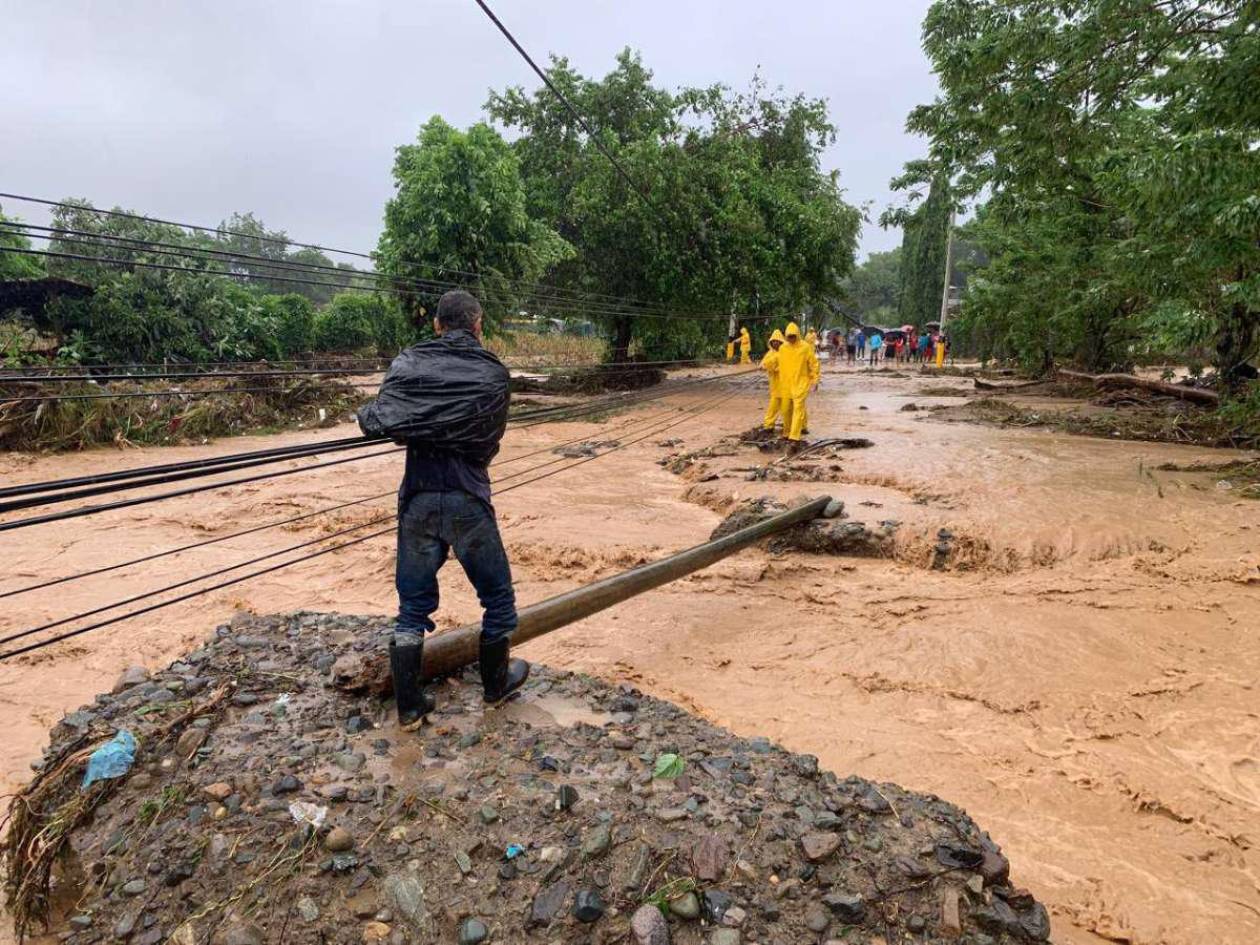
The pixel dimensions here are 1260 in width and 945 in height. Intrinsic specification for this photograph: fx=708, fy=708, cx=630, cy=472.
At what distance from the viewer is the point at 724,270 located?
55.9 ft

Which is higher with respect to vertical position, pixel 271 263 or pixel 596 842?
pixel 271 263

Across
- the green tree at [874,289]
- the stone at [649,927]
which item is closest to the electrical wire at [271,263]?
the stone at [649,927]

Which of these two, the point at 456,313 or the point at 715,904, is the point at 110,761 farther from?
the point at 715,904

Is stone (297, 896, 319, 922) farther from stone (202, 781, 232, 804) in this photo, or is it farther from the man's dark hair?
the man's dark hair

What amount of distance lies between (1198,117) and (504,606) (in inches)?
321

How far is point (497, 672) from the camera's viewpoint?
3047 mm

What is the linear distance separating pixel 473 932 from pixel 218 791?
1.11 m

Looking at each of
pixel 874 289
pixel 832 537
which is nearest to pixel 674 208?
pixel 832 537

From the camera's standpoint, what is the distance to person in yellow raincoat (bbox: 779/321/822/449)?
34.0ft

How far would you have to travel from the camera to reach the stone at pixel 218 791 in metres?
2.49

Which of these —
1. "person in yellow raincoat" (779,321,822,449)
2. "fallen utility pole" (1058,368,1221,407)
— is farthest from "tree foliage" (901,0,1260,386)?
"person in yellow raincoat" (779,321,822,449)

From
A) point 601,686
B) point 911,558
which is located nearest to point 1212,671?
point 911,558

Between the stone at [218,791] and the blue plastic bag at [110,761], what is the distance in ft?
1.32

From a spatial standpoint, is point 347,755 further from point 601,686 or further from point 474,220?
point 474,220
